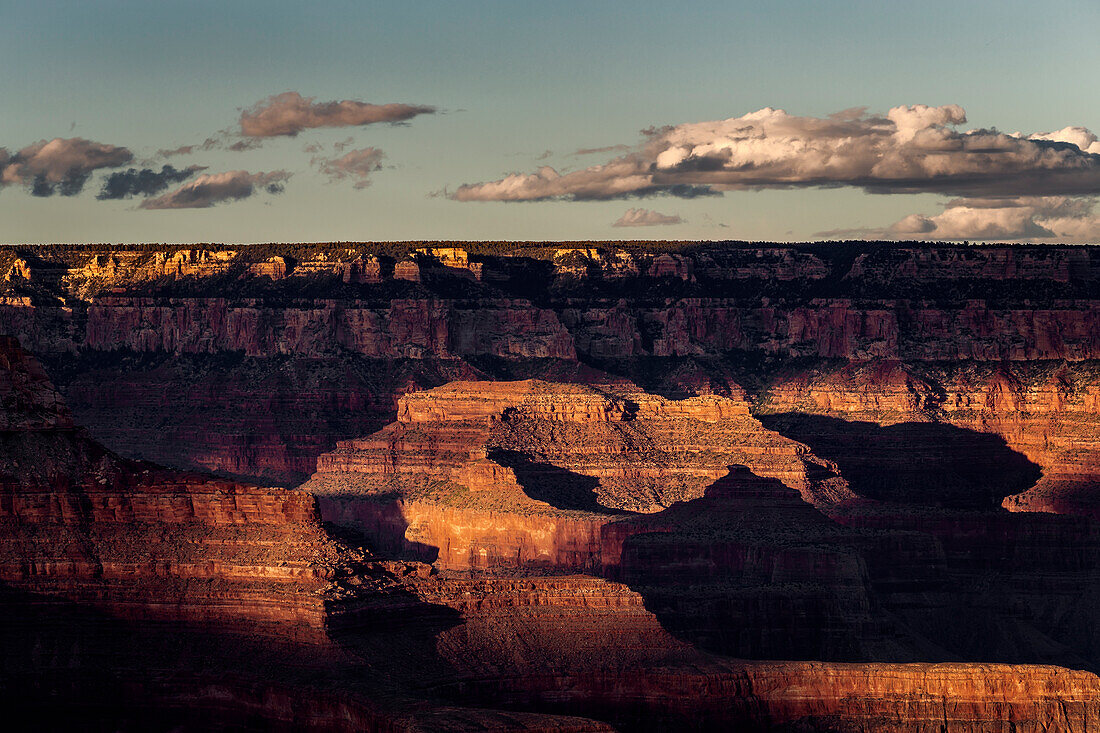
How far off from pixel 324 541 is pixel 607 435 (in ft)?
240

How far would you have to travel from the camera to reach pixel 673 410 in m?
192

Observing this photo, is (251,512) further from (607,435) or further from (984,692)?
(607,435)

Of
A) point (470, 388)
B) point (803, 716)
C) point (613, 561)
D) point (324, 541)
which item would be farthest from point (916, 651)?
point (470, 388)

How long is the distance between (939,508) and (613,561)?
107ft

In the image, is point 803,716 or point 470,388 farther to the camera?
point 470,388

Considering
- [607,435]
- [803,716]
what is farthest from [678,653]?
[607,435]

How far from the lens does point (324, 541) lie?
115062mm

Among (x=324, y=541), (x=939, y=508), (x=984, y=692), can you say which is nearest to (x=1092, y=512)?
(x=939, y=508)

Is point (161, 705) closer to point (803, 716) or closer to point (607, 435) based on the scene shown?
point (803, 716)

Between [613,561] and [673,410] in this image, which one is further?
[673,410]

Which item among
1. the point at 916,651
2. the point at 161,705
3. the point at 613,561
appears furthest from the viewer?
the point at 613,561

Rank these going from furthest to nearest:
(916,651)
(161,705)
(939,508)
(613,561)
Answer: (939,508), (613,561), (916,651), (161,705)

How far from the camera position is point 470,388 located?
198500 millimetres

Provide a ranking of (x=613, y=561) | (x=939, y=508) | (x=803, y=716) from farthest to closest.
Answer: (x=939, y=508), (x=613, y=561), (x=803, y=716)
